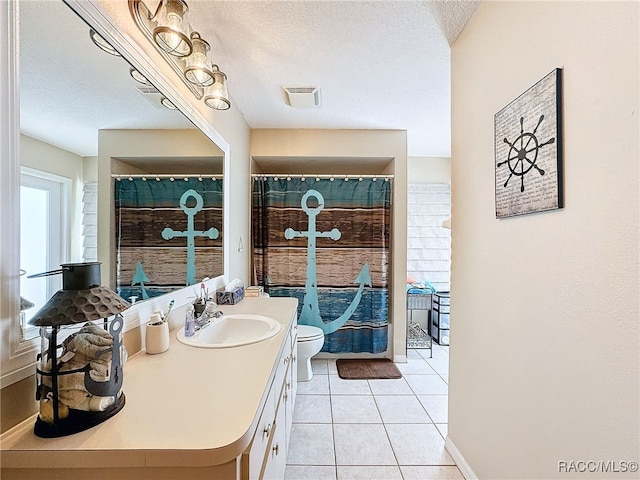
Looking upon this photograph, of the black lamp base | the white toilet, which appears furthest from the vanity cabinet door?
the white toilet

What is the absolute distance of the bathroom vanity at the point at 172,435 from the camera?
2.19 ft

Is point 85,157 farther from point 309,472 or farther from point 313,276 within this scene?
point 313,276

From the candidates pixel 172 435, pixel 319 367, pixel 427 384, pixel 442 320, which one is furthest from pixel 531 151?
pixel 442 320

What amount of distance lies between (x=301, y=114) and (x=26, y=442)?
261cm

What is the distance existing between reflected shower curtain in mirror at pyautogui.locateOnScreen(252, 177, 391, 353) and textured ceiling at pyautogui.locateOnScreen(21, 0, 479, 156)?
2.21ft

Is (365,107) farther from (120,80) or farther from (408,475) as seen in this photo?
(408,475)

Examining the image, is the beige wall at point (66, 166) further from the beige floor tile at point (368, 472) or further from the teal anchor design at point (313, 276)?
the teal anchor design at point (313, 276)

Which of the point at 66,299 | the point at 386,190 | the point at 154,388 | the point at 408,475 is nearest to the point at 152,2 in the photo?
the point at 66,299

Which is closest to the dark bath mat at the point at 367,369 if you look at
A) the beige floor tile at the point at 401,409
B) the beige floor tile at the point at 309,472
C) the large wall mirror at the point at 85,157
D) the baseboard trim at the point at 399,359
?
the baseboard trim at the point at 399,359

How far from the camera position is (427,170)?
392 cm

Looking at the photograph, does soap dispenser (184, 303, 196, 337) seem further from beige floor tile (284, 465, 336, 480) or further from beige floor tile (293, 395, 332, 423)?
beige floor tile (293, 395, 332, 423)

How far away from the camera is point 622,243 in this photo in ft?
2.55

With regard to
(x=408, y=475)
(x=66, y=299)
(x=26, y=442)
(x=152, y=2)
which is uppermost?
(x=152, y=2)

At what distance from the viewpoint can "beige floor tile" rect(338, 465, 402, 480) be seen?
1.59 meters
